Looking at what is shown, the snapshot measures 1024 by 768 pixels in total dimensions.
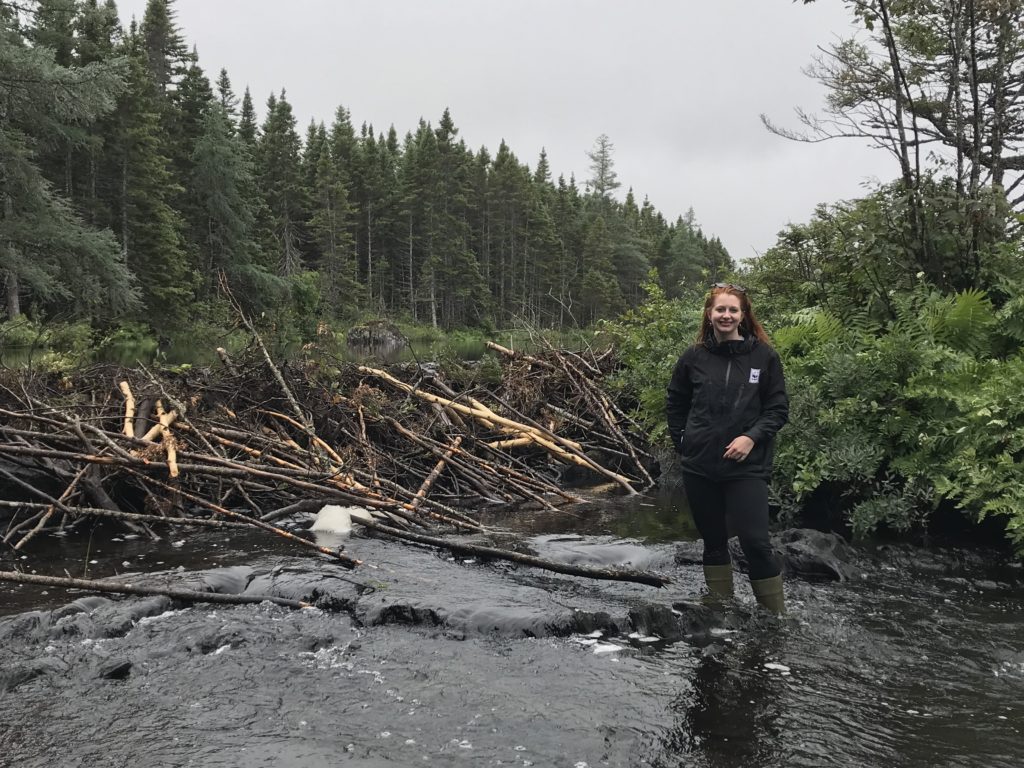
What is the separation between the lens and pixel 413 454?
31.2 feet

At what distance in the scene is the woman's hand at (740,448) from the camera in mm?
4586

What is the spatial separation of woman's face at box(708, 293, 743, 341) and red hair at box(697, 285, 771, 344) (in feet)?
0.10

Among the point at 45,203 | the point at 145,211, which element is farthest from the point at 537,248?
the point at 45,203

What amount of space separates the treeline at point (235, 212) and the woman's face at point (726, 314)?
8.84m

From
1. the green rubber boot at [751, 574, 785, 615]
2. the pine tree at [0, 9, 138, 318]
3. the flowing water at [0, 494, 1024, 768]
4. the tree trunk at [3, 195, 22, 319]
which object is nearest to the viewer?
the flowing water at [0, 494, 1024, 768]

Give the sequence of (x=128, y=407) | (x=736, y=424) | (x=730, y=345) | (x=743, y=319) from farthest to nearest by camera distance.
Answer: (x=128, y=407) < (x=743, y=319) < (x=730, y=345) < (x=736, y=424)

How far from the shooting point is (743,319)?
196 inches

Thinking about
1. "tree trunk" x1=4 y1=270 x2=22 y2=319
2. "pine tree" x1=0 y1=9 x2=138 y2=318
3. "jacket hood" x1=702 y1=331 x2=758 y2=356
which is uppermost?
"pine tree" x1=0 y1=9 x2=138 y2=318

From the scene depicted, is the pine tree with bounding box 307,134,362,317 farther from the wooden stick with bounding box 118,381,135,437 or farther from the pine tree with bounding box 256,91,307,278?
the wooden stick with bounding box 118,381,135,437

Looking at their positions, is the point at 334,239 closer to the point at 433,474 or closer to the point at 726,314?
the point at 433,474

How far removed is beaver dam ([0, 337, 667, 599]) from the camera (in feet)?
22.8

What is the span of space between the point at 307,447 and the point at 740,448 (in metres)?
6.09

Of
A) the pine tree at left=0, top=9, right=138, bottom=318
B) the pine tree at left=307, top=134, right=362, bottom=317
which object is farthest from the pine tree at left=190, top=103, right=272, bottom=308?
the pine tree at left=0, top=9, right=138, bottom=318

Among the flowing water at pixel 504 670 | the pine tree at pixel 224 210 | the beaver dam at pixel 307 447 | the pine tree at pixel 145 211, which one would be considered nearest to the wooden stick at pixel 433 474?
the beaver dam at pixel 307 447
